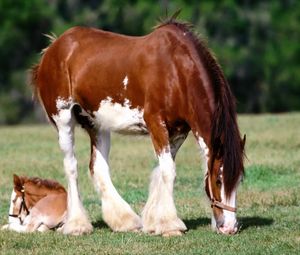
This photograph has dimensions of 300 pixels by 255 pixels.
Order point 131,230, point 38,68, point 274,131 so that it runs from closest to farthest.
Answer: point 131,230 < point 38,68 < point 274,131

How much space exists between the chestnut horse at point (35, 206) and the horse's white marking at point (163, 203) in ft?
3.89

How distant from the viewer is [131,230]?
1059cm

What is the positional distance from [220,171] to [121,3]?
3745 cm

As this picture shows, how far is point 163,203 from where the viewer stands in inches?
392

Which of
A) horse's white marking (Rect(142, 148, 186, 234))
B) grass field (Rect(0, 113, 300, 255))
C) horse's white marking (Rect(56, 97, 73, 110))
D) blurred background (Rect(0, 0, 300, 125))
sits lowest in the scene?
blurred background (Rect(0, 0, 300, 125))

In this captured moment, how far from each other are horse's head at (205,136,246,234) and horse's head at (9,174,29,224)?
2195 millimetres

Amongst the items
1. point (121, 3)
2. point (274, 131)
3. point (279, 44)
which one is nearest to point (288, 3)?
point (279, 44)

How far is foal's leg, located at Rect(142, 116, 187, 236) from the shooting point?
9.94 metres

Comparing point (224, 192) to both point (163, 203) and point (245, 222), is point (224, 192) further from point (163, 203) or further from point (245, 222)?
point (245, 222)

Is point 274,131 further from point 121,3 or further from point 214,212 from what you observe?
point 121,3

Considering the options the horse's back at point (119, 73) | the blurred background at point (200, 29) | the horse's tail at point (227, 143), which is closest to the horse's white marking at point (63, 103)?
the horse's back at point (119, 73)

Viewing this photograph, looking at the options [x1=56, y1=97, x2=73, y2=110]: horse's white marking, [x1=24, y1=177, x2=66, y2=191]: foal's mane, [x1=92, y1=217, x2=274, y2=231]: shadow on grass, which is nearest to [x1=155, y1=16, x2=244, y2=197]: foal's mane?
[x1=92, y1=217, x2=274, y2=231]: shadow on grass

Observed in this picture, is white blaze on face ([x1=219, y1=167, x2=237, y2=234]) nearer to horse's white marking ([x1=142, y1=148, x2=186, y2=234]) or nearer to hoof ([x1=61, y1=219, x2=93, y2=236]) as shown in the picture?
horse's white marking ([x1=142, y1=148, x2=186, y2=234])

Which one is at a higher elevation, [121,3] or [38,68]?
[38,68]
